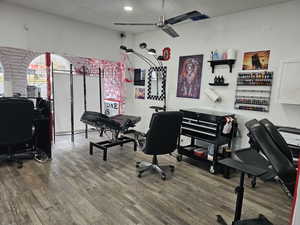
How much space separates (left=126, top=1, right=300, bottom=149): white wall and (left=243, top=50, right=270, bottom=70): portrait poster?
0.24 feet

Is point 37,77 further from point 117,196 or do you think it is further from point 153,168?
point 117,196

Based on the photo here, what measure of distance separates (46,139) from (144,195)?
7.24 ft

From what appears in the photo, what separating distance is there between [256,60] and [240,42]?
46cm

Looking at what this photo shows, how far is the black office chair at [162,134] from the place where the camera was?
2.77 metres

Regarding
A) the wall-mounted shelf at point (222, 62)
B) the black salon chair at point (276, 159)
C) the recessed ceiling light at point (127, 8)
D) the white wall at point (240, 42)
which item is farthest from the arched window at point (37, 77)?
the black salon chair at point (276, 159)

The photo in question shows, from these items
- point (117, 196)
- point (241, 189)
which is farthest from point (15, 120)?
point (241, 189)

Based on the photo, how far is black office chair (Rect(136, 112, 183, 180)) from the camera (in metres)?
2.77

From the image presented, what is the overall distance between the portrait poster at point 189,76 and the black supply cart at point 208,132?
0.87m

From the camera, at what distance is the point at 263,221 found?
2059 millimetres

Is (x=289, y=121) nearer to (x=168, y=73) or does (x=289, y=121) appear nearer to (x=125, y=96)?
(x=168, y=73)

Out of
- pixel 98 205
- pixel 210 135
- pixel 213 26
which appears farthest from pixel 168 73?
pixel 98 205

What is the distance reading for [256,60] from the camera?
3.41 m

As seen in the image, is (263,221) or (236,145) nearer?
(263,221)

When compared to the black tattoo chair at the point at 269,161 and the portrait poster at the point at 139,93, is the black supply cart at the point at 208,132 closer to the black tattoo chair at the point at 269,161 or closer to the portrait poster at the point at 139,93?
the black tattoo chair at the point at 269,161
